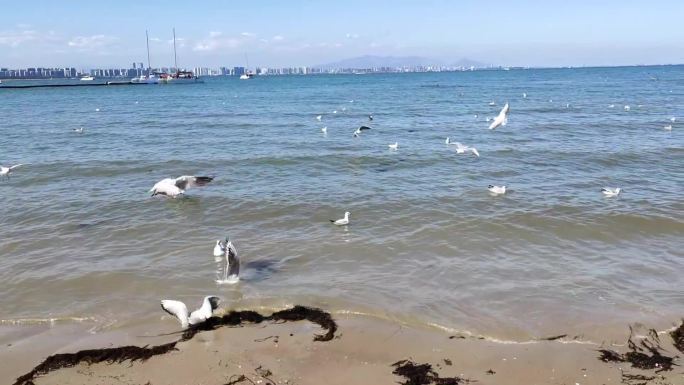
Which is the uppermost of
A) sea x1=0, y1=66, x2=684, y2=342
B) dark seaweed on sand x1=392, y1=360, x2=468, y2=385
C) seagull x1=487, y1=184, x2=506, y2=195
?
seagull x1=487, y1=184, x2=506, y2=195

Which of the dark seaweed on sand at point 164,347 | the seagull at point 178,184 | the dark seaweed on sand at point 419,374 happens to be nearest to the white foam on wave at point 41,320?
the dark seaweed on sand at point 164,347

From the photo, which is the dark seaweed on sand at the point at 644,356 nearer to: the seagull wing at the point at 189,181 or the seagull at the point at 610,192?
the seagull at the point at 610,192

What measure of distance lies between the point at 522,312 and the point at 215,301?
3997 mm

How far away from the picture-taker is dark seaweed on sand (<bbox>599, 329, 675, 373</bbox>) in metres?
5.77

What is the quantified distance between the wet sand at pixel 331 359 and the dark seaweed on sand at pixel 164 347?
A: 9 centimetres

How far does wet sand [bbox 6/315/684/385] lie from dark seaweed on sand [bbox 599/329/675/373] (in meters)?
0.10

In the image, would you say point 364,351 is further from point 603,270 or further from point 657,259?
point 657,259

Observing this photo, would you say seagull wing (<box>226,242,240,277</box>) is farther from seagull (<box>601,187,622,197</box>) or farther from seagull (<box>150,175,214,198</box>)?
seagull (<box>601,187,622,197</box>)

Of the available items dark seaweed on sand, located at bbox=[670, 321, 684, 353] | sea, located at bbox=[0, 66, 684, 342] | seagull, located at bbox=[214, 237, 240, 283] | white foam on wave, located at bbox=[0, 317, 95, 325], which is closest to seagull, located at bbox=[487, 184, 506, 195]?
sea, located at bbox=[0, 66, 684, 342]

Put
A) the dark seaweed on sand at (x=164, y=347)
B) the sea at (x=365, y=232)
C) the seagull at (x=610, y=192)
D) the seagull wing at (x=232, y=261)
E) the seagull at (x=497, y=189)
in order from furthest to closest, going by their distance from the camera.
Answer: the seagull at (x=497, y=189) < the seagull at (x=610, y=192) < the seagull wing at (x=232, y=261) < the sea at (x=365, y=232) < the dark seaweed on sand at (x=164, y=347)

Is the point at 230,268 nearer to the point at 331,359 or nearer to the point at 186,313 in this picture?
the point at 186,313

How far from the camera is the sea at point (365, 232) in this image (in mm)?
7469

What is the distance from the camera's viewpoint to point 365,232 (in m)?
10.9

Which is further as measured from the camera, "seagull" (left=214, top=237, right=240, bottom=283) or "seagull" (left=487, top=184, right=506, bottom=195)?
"seagull" (left=487, top=184, right=506, bottom=195)
